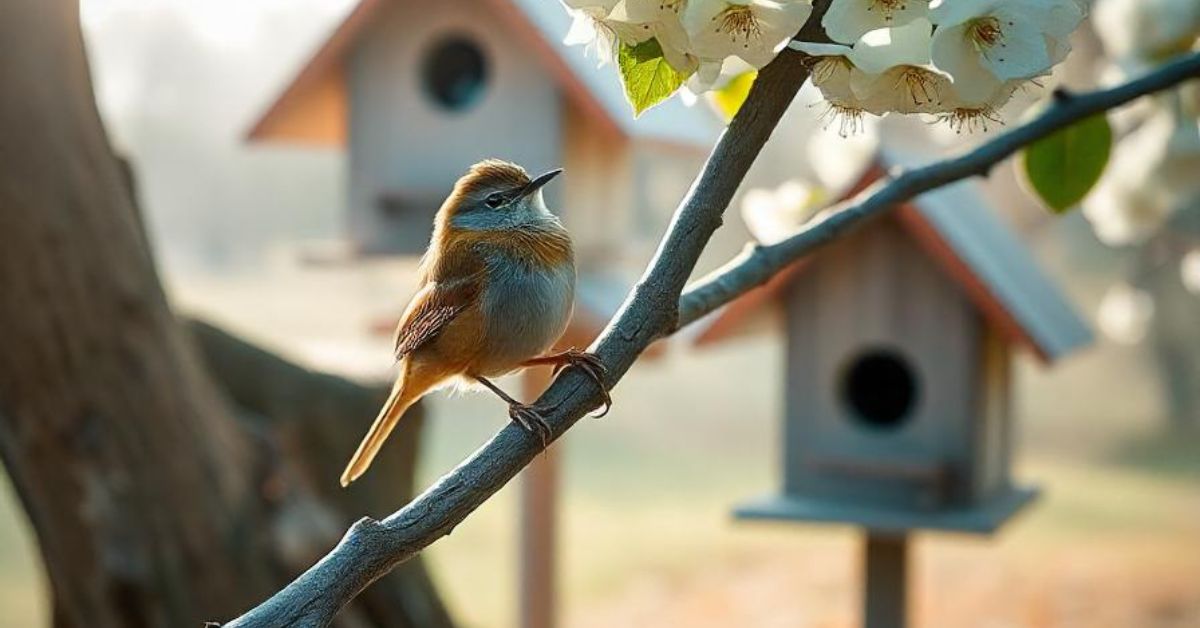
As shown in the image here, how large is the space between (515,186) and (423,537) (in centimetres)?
45

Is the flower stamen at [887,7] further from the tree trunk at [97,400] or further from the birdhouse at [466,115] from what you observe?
the birdhouse at [466,115]

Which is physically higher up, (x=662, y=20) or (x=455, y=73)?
(x=455, y=73)

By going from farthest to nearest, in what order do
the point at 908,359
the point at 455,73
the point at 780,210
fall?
the point at 455,73 < the point at 908,359 < the point at 780,210

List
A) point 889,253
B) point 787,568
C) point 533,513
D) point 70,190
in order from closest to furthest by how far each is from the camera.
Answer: point 70,190 < point 889,253 < point 533,513 < point 787,568

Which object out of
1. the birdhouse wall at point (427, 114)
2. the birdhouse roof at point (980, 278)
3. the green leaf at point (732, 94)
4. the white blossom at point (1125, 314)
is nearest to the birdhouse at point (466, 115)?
the birdhouse wall at point (427, 114)

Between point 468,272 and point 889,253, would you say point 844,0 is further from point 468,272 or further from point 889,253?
point 889,253

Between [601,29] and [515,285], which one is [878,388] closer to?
[515,285]

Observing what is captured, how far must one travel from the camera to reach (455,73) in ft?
8.46

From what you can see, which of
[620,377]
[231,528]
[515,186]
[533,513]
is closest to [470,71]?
[533,513]

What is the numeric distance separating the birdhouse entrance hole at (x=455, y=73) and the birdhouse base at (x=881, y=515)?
98cm

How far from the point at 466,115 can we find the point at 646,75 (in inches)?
73.7

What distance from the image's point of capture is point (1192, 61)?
0.87m

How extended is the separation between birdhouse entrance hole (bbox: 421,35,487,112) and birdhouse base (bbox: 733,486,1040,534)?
3.21 feet

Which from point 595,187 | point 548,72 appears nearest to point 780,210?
point 548,72
